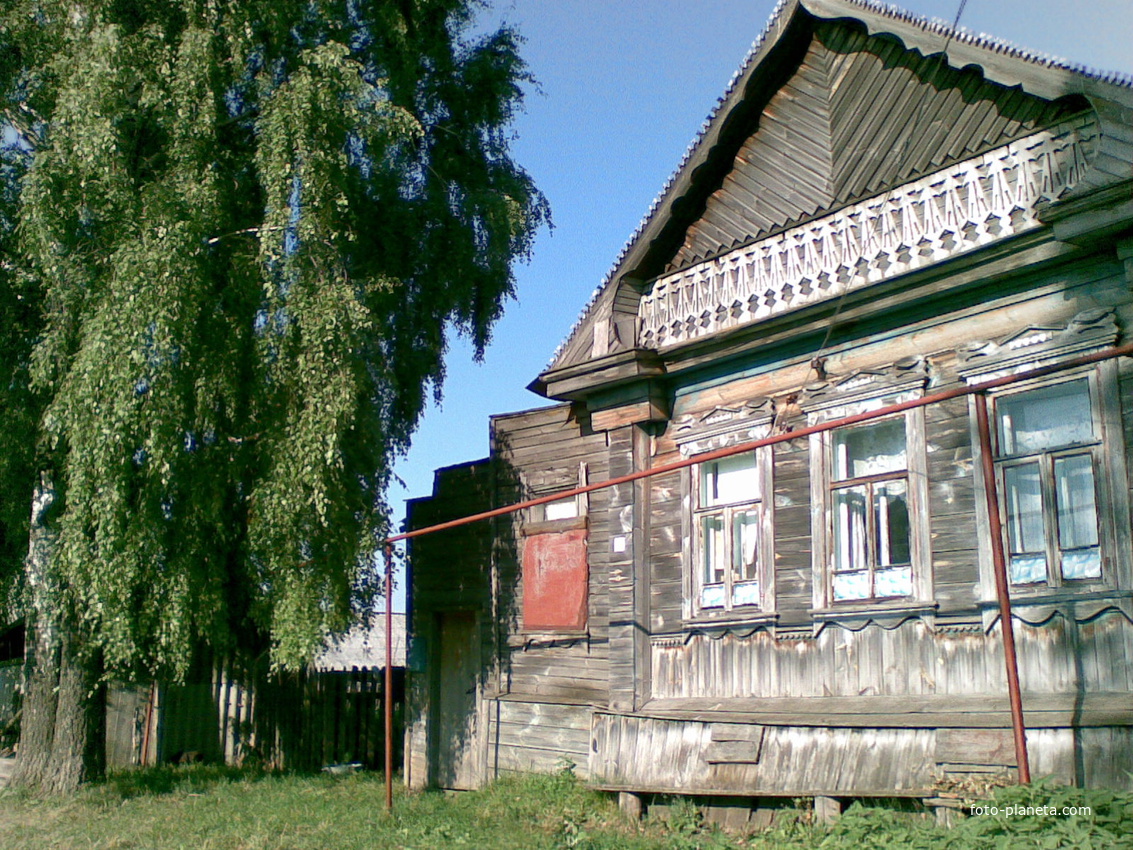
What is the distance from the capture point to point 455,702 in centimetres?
1483

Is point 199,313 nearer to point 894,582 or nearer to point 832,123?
point 832,123

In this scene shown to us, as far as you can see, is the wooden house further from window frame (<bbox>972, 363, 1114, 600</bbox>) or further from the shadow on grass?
the shadow on grass

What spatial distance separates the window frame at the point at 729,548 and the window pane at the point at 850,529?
0.70 m

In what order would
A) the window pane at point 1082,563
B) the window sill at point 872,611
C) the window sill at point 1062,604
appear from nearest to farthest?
1. the window sill at point 1062,604
2. the window pane at point 1082,563
3. the window sill at point 872,611

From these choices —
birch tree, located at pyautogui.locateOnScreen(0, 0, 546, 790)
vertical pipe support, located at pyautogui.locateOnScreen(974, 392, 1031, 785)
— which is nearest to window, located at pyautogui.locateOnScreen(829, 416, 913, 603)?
vertical pipe support, located at pyautogui.locateOnScreen(974, 392, 1031, 785)

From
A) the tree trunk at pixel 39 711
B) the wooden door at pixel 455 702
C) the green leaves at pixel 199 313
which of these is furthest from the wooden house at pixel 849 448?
the tree trunk at pixel 39 711

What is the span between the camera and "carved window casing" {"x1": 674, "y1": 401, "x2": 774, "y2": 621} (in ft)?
34.1

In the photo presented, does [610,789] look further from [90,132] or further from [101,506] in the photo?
[90,132]

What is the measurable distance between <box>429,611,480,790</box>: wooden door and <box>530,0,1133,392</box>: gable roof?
4194mm

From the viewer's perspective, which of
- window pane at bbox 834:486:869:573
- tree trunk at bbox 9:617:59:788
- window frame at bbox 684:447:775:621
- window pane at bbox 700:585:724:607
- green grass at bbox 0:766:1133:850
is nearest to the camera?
green grass at bbox 0:766:1133:850

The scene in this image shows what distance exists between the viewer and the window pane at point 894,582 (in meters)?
9.09

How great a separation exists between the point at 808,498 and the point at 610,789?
3.44 metres

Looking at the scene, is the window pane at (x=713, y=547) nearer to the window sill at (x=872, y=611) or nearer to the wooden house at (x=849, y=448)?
the wooden house at (x=849, y=448)

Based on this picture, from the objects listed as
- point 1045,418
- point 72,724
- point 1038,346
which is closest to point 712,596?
point 1045,418
